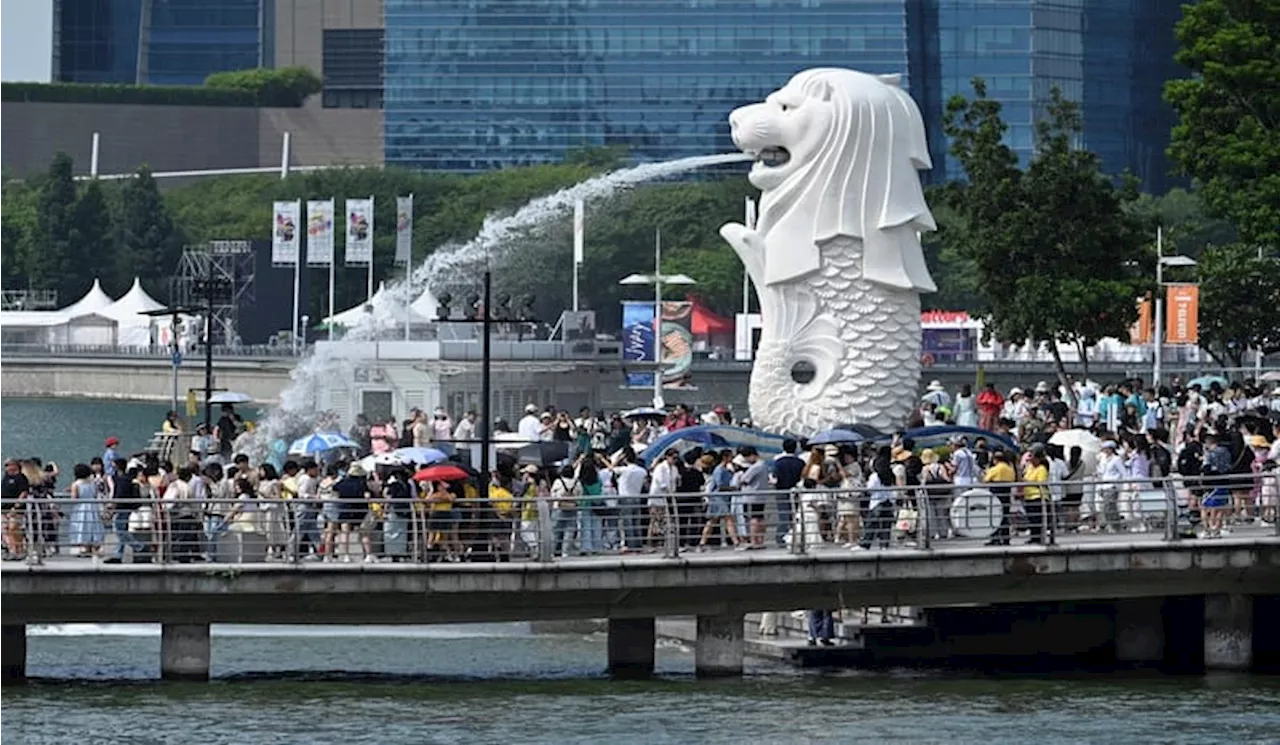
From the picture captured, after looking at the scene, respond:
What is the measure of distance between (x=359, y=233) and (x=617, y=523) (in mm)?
86016

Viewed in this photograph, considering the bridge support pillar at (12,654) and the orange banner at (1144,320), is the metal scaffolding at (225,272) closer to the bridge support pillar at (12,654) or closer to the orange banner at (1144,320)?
the orange banner at (1144,320)

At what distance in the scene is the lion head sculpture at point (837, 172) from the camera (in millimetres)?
53125

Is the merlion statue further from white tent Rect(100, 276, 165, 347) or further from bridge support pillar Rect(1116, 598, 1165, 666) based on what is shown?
white tent Rect(100, 276, 165, 347)

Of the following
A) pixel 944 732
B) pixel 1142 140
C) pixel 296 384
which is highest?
pixel 1142 140

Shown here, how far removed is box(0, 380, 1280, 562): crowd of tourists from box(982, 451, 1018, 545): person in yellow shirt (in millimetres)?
33

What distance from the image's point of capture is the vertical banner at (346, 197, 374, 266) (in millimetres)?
124812

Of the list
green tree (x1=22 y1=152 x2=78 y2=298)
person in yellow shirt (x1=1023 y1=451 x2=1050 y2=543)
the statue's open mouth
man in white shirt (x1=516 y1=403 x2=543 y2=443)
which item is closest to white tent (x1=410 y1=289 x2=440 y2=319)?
man in white shirt (x1=516 y1=403 x2=543 y2=443)

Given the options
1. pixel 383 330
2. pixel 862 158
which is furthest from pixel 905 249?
pixel 383 330

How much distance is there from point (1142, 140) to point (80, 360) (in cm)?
5765

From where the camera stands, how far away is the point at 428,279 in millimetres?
104250

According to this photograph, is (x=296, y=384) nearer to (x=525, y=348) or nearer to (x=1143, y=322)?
(x=525, y=348)

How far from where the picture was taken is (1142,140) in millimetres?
178375

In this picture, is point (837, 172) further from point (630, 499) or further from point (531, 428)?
point (630, 499)

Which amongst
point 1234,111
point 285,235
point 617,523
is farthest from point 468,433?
point 285,235
